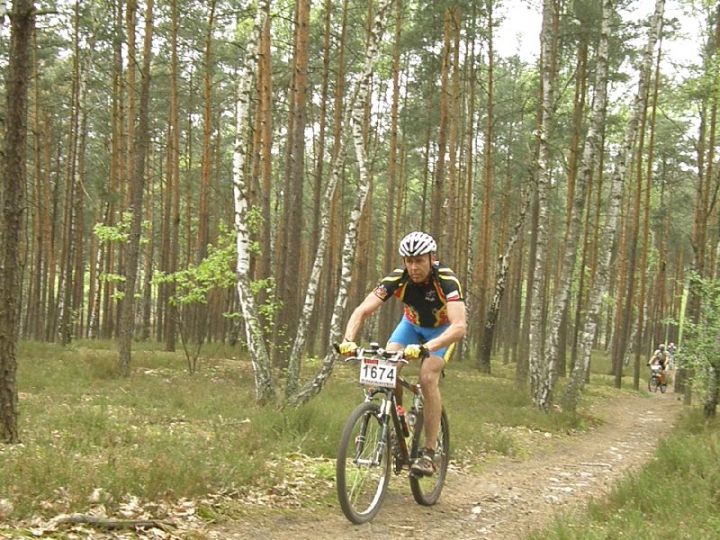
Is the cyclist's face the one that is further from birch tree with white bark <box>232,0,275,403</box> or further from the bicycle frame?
birch tree with white bark <box>232,0,275,403</box>

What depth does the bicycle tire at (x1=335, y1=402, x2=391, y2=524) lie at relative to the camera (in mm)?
5418

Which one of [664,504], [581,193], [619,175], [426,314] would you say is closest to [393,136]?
[581,193]

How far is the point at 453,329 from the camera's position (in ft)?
19.0

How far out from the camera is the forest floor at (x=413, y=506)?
5.30m

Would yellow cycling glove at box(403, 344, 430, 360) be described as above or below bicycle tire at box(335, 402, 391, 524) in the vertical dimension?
above

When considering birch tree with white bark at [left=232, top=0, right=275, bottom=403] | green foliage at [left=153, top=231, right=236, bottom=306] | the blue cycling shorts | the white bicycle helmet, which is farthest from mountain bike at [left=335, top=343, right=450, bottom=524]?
green foliage at [left=153, top=231, right=236, bottom=306]

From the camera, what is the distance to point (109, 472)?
549 cm

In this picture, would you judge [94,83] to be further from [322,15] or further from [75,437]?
[75,437]

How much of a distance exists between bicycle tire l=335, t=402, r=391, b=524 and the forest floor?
0.60 ft

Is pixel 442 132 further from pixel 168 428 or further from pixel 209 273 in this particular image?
pixel 168 428

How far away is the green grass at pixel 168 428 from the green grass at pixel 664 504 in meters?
2.83

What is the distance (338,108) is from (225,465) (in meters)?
18.1

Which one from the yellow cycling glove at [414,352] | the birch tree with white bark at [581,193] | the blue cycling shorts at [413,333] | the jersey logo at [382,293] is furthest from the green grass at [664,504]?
the birch tree with white bark at [581,193]

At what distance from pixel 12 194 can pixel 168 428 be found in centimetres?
411
